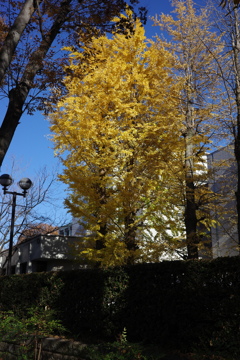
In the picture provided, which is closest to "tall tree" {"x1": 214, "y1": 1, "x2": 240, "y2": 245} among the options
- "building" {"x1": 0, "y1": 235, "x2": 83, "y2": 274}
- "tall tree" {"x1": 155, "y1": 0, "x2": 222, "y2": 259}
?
"tall tree" {"x1": 155, "y1": 0, "x2": 222, "y2": 259}

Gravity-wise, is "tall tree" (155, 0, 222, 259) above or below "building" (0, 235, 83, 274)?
above

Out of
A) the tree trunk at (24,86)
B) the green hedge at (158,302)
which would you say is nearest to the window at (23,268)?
the green hedge at (158,302)

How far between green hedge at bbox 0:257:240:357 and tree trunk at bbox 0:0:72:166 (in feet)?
11.3

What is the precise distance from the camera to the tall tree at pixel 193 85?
11.4 m

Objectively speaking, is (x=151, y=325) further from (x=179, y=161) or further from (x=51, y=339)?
(x=179, y=161)

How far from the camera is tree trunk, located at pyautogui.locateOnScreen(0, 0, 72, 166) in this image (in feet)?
16.1

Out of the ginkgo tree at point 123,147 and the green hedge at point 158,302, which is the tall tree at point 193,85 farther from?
the green hedge at point 158,302

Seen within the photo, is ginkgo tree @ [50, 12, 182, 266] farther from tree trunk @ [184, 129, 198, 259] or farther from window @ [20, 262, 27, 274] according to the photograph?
window @ [20, 262, 27, 274]

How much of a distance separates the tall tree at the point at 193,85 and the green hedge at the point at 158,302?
467 centimetres

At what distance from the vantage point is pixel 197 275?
5.57 m

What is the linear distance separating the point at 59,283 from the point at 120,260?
9.79ft

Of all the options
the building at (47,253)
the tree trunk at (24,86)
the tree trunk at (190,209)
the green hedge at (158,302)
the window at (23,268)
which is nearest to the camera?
the tree trunk at (24,86)

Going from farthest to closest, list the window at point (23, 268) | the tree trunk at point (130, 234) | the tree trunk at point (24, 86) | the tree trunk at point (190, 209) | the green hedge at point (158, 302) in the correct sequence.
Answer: the window at point (23, 268), the tree trunk at point (130, 234), the tree trunk at point (190, 209), the green hedge at point (158, 302), the tree trunk at point (24, 86)

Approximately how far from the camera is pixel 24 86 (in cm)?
534
